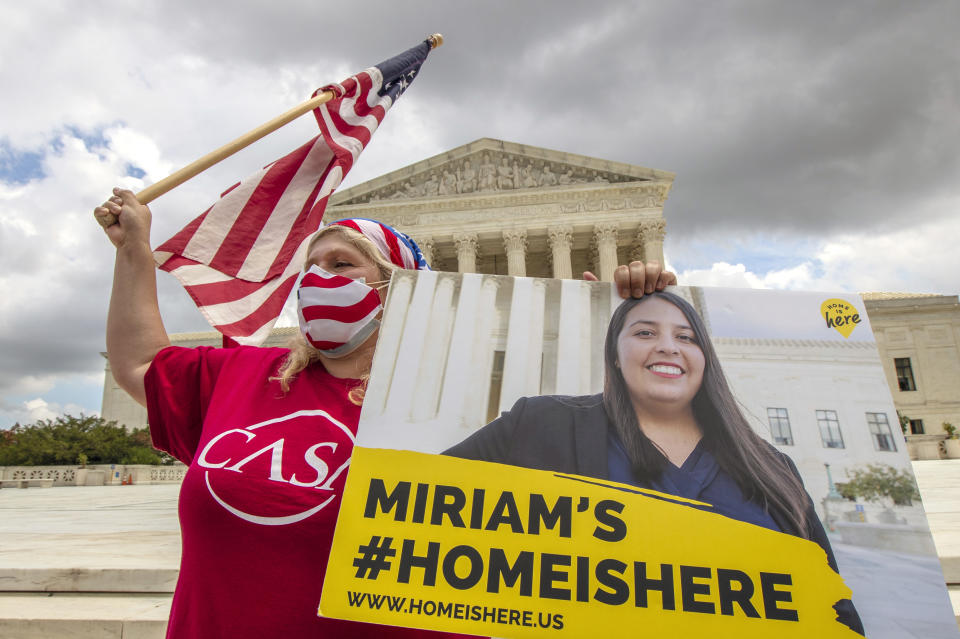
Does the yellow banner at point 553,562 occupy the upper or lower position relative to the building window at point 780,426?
lower

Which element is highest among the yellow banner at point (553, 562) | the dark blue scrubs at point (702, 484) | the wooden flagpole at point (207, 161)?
the wooden flagpole at point (207, 161)

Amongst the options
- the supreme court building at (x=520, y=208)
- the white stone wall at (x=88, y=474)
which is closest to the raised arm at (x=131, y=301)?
the white stone wall at (x=88, y=474)

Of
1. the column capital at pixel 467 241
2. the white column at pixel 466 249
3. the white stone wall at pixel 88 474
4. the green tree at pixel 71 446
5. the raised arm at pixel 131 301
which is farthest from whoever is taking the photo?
the column capital at pixel 467 241

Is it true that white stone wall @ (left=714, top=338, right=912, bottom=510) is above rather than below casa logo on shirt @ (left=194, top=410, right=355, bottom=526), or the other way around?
above

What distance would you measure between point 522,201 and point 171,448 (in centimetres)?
3143

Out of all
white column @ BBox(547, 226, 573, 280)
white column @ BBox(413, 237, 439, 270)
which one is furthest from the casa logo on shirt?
white column @ BBox(413, 237, 439, 270)

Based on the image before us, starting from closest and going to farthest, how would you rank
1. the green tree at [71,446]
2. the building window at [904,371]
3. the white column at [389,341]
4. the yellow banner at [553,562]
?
the yellow banner at [553,562] → the white column at [389,341] → the green tree at [71,446] → the building window at [904,371]

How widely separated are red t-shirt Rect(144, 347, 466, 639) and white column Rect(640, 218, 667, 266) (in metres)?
30.4

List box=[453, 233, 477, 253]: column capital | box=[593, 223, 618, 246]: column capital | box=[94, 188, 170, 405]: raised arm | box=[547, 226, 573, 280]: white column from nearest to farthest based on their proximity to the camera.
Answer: box=[94, 188, 170, 405]: raised arm
box=[547, 226, 573, 280]: white column
box=[593, 223, 618, 246]: column capital
box=[453, 233, 477, 253]: column capital

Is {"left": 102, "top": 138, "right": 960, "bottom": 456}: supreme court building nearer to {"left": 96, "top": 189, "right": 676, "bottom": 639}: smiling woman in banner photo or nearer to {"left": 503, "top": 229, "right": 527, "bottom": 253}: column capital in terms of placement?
{"left": 503, "top": 229, "right": 527, "bottom": 253}: column capital

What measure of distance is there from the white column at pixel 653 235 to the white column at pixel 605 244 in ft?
5.43

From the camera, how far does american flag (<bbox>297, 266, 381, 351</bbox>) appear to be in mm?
1846

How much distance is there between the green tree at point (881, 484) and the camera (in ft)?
5.01

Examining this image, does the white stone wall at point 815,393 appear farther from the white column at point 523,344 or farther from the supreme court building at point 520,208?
the supreme court building at point 520,208
